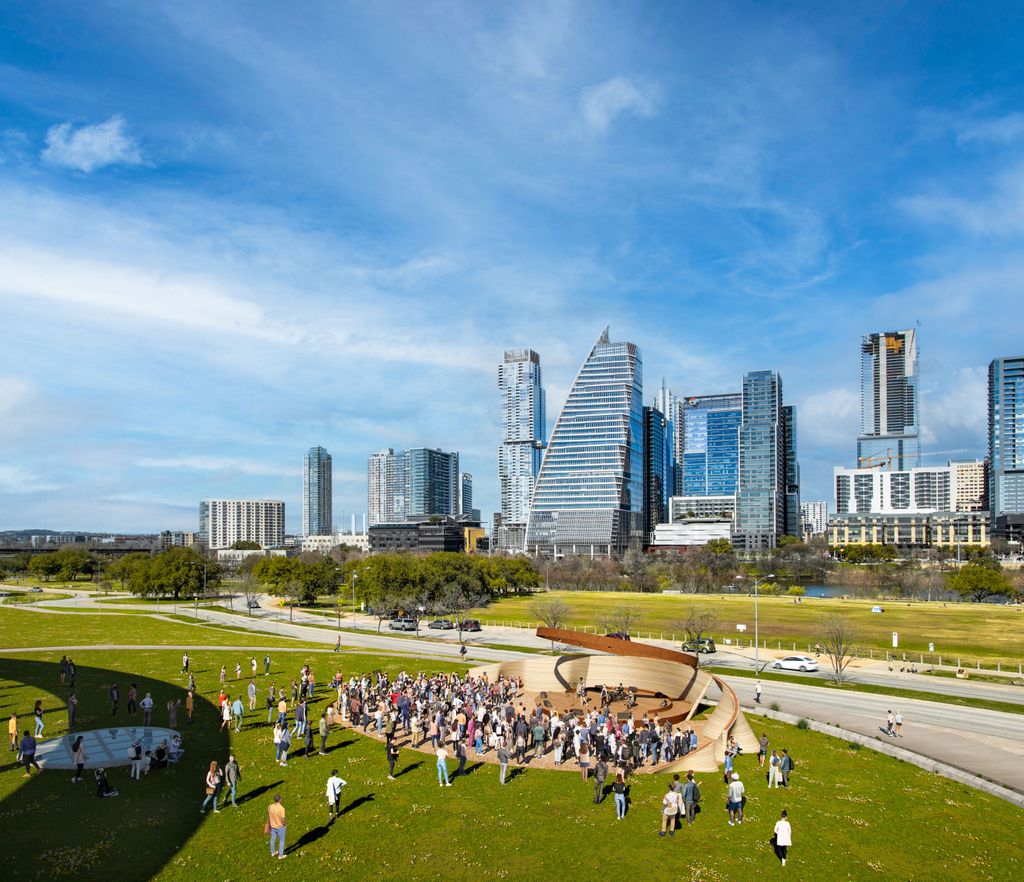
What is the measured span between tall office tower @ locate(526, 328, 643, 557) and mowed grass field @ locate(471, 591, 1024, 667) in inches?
2963

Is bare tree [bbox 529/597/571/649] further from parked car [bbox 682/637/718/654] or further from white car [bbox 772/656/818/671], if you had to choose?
white car [bbox 772/656/818/671]

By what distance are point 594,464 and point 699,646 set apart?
13379 centimetres

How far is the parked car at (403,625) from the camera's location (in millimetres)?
71562

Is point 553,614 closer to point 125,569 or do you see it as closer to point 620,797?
point 620,797

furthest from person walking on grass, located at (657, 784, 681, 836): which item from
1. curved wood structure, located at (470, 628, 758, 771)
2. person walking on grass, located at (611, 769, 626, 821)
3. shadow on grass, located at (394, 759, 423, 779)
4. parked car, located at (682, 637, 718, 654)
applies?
parked car, located at (682, 637, 718, 654)

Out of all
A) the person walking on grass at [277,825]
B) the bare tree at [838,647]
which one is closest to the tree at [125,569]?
the bare tree at [838,647]

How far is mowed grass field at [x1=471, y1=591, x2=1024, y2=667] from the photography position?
61375 mm

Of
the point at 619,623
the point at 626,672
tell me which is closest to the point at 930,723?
the point at 626,672

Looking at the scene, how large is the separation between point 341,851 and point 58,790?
9.71 metres

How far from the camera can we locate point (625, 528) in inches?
7569

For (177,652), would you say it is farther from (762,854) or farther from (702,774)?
(762,854)

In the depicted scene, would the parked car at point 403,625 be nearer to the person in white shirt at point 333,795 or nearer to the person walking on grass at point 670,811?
the person in white shirt at point 333,795

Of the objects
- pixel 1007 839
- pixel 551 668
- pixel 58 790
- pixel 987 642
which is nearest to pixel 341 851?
pixel 58 790

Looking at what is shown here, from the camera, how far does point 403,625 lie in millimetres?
72125
